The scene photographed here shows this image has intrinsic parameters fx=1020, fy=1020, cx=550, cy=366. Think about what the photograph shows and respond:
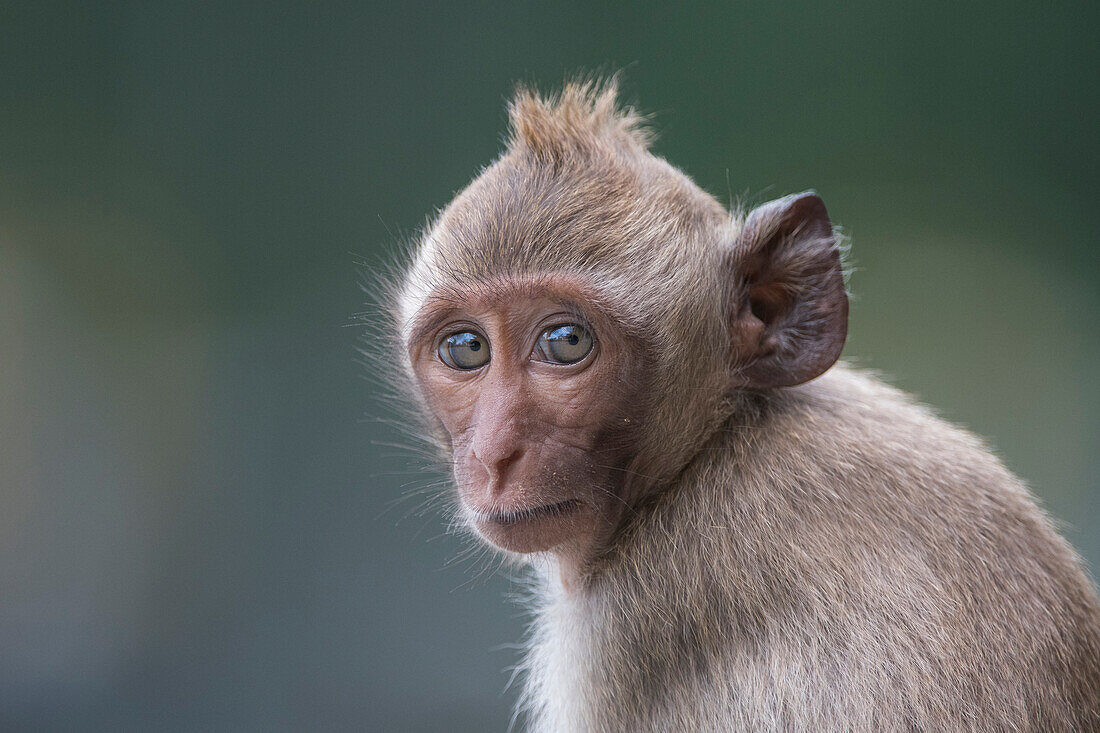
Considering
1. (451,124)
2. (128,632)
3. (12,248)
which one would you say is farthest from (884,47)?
(128,632)

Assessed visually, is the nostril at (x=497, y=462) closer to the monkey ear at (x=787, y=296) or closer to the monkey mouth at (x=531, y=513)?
the monkey mouth at (x=531, y=513)

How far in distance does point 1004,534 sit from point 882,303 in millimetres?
2942

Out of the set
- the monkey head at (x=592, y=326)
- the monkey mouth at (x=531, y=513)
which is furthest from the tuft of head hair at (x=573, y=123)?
the monkey mouth at (x=531, y=513)

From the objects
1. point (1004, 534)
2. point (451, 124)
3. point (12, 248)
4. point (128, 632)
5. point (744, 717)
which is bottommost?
point (128, 632)

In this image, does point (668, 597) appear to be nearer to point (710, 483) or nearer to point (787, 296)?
point (710, 483)

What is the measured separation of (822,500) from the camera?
2373mm

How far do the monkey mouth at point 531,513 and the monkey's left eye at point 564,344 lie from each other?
1.11 ft

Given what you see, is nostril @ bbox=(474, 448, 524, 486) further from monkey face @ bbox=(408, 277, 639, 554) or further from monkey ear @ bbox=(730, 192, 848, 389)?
monkey ear @ bbox=(730, 192, 848, 389)

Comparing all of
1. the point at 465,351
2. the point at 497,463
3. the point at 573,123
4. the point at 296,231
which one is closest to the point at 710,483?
the point at 497,463

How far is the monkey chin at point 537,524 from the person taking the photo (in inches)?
93.8

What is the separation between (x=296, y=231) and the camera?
4.93 meters

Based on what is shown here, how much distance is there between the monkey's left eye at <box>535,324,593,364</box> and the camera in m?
2.40

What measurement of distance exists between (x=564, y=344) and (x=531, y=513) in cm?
40

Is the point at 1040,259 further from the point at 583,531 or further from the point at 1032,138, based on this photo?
the point at 583,531
